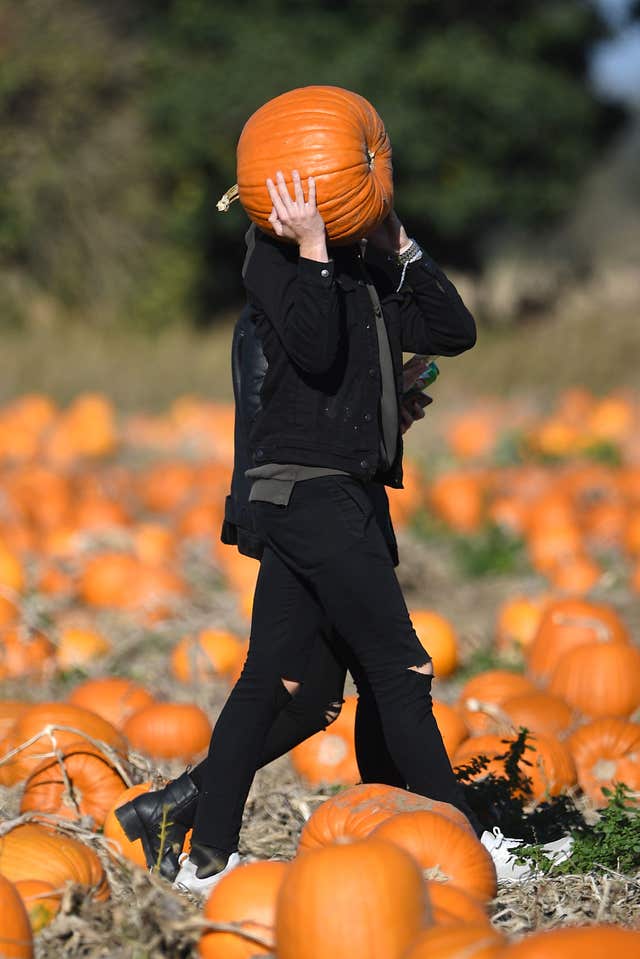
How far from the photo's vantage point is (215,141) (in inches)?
711

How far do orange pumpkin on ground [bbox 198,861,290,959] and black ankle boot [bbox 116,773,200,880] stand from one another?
65cm

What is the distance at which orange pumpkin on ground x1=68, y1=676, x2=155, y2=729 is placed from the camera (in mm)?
4703

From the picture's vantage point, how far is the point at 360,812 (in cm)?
294

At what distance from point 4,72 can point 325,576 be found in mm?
16536

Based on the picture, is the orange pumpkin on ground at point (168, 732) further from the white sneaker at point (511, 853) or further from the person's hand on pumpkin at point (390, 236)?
the person's hand on pumpkin at point (390, 236)

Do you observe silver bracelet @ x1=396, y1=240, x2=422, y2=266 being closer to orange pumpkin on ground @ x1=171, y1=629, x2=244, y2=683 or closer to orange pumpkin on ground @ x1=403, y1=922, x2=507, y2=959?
orange pumpkin on ground @ x1=403, y1=922, x2=507, y2=959

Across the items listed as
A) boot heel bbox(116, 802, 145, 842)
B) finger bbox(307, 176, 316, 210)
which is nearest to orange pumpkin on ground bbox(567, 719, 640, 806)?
boot heel bbox(116, 802, 145, 842)

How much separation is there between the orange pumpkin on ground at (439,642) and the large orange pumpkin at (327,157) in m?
2.85

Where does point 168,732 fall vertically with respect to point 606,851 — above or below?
above

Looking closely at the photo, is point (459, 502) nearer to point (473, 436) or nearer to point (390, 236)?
point (473, 436)

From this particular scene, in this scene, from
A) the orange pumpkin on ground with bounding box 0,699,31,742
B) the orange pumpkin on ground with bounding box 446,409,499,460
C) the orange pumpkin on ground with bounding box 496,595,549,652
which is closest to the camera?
the orange pumpkin on ground with bounding box 0,699,31,742

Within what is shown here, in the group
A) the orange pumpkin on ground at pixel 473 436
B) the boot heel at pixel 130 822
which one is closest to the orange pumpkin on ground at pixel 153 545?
the orange pumpkin on ground at pixel 473 436

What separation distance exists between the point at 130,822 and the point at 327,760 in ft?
3.65

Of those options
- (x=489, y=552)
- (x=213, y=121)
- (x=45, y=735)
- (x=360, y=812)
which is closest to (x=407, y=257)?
(x=360, y=812)
